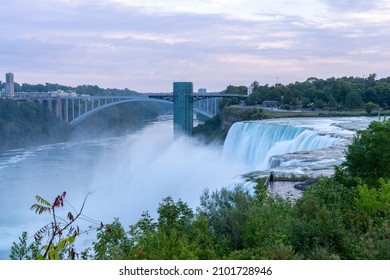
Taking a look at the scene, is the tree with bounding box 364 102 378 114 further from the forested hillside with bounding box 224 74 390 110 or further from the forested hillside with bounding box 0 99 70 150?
the forested hillside with bounding box 0 99 70 150

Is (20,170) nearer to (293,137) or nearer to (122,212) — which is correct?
(122,212)

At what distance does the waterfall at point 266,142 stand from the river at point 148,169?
0.03m

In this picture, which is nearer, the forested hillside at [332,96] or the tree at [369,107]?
the tree at [369,107]

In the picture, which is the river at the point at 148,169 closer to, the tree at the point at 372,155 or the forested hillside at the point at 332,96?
the tree at the point at 372,155

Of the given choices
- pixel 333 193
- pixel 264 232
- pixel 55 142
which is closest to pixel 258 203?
pixel 333 193

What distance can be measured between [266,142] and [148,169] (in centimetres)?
733

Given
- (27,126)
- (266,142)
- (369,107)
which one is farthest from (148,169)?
(27,126)

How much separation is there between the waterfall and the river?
1.2 inches

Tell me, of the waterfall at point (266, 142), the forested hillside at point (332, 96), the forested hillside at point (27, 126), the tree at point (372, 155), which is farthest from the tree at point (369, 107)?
the tree at point (372, 155)

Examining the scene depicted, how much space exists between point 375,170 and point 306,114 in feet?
60.6

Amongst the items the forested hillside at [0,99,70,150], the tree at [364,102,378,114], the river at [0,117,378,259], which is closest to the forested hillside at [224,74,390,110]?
the tree at [364,102,378,114]

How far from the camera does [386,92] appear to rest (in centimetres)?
2969

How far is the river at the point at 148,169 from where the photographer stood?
13.9 meters

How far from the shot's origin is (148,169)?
77.6 ft
